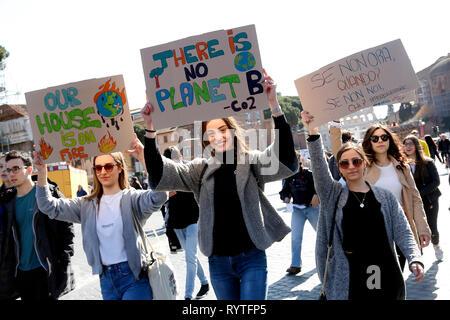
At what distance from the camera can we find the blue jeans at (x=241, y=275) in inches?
109

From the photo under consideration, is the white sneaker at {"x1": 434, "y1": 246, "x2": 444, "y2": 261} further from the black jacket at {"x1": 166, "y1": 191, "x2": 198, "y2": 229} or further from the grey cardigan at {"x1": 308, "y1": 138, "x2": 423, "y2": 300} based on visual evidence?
the grey cardigan at {"x1": 308, "y1": 138, "x2": 423, "y2": 300}

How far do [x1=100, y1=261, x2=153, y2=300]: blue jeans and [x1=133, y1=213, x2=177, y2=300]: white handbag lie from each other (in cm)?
7

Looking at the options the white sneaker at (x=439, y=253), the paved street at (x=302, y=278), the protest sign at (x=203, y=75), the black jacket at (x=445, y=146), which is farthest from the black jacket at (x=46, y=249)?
the black jacket at (x=445, y=146)

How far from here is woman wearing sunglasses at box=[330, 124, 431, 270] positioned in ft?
13.3

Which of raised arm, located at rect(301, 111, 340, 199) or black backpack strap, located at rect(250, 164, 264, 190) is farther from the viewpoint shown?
raised arm, located at rect(301, 111, 340, 199)

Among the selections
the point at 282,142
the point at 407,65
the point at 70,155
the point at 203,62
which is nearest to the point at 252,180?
the point at 282,142

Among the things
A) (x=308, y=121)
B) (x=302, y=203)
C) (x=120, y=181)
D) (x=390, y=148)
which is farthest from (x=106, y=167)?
(x=302, y=203)

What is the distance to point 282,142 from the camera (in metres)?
2.79

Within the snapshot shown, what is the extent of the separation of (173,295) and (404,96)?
2.50m

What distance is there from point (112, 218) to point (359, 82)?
226cm

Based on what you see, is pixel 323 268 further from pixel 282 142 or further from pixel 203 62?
pixel 203 62

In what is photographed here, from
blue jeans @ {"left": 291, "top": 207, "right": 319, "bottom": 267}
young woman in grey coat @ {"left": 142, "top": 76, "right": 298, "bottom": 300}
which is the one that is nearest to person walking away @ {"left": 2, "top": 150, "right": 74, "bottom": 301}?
young woman in grey coat @ {"left": 142, "top": 76, "right": 298, "bottom": 300}

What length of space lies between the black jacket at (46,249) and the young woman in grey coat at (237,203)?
1511mm

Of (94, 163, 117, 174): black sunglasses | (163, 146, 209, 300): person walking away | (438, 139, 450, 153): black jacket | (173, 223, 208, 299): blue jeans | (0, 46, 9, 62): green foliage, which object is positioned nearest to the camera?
(94, 163, 117, 174): black sunglasses
